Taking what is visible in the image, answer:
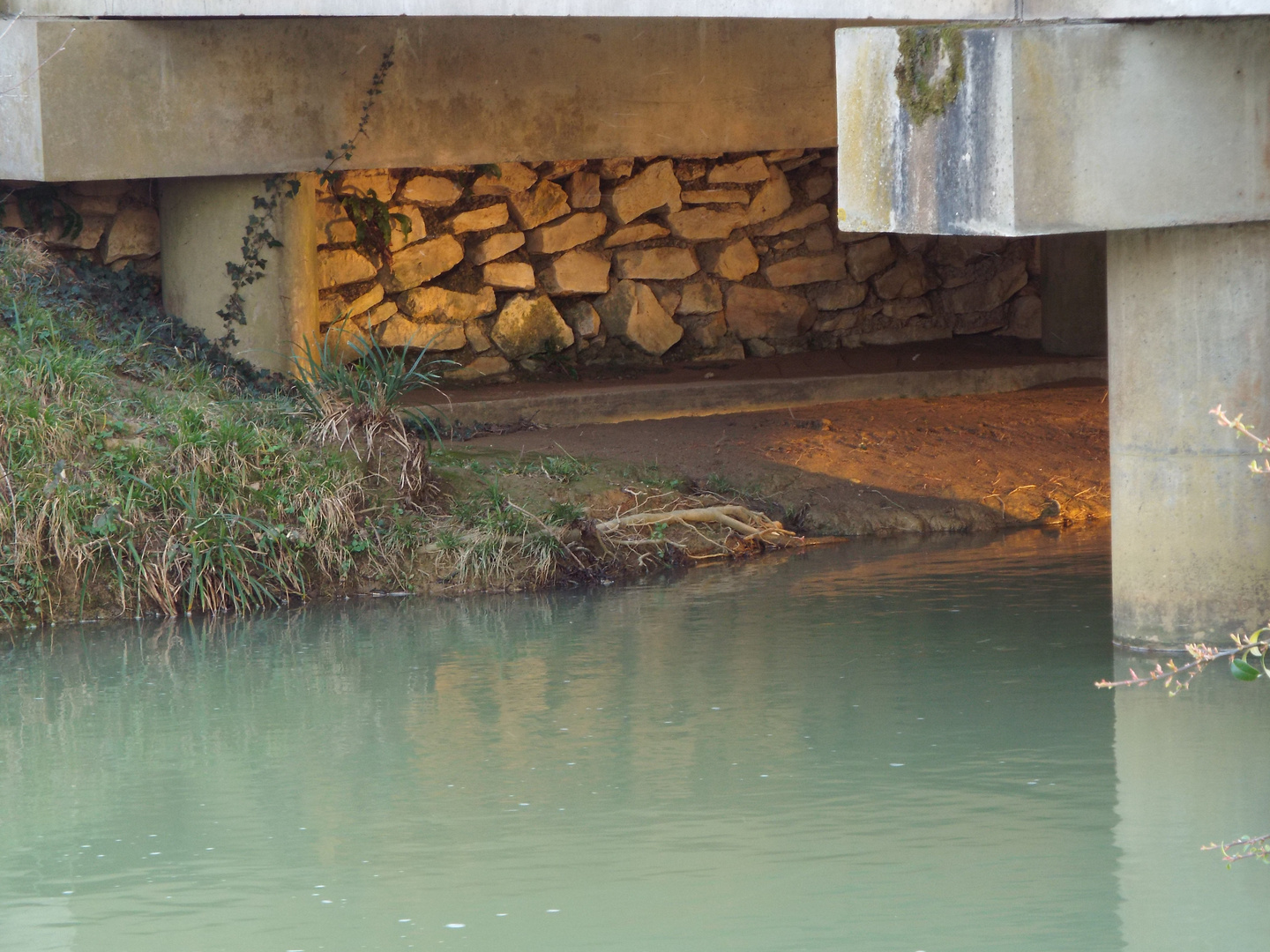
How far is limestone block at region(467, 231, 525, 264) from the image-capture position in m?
12.3

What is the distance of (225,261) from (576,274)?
2.91 m

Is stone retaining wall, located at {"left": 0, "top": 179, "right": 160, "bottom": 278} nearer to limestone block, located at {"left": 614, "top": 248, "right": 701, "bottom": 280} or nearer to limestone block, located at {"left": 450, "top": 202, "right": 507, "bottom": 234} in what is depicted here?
limestone block, located at {"left": 450, "top": 202, "right": 507, "bottom": 234}

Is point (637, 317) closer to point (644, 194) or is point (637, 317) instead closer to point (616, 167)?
point (644, 194)

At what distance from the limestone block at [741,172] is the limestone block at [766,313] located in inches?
32.1

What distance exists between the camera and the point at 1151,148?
20.1ft

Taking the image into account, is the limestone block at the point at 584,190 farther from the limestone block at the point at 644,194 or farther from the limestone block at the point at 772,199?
the limestone block at the point at 772,199

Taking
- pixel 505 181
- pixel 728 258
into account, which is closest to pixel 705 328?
pixel 728 258

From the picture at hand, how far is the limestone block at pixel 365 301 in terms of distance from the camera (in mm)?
11789

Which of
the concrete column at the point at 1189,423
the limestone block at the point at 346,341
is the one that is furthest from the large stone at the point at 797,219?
the concrete column at the point at 1189,423

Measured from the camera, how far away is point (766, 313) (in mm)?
13609

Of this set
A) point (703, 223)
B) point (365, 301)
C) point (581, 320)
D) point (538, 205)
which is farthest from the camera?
point (703, 223)

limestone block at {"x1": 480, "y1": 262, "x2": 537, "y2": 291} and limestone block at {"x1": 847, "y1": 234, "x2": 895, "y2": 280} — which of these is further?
limestone block at {"x1": 847, "y1": 234, "x2": 895, "y2": 280}

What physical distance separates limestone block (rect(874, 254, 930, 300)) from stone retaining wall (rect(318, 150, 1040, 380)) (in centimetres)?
1

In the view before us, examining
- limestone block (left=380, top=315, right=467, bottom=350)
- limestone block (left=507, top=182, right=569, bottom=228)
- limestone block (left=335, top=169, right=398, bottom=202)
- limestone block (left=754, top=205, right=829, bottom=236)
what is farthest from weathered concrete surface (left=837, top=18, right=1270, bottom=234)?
limestone block (left=754, top=205, right=829, bottom=236)
